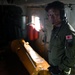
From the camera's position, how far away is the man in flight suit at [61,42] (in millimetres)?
1997

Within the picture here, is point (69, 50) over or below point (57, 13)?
below

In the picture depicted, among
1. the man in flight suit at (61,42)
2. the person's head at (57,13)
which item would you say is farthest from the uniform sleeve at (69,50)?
the person's head at (57,13)

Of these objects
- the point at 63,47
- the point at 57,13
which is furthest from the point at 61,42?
the point at 57,13

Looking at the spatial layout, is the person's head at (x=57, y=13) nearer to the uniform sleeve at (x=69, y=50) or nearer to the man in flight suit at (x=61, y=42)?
the man in flight suit at (x=61, y=42)

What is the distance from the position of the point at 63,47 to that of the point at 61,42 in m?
0.07

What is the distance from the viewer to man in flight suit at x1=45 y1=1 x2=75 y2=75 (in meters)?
2.00

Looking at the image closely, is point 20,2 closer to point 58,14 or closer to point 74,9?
point 74,9

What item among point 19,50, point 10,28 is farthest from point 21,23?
point 19,50

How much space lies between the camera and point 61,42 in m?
2.09

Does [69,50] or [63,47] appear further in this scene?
[63,47]

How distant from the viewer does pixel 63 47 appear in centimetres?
210

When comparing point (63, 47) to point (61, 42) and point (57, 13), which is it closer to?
point (61, 42)

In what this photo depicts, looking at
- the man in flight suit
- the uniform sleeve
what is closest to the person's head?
the man in flight suit

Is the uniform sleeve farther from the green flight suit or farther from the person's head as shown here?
the person's head
